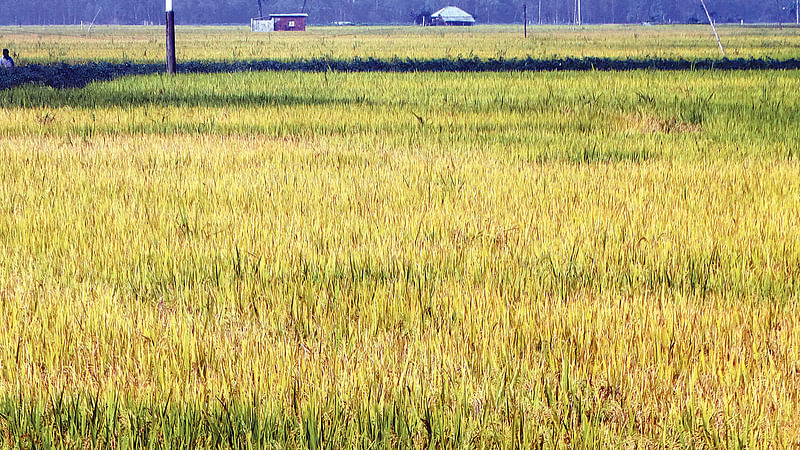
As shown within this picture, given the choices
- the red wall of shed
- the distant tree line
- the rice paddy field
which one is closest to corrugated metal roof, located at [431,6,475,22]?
the distant tree line

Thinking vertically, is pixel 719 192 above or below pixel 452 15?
below

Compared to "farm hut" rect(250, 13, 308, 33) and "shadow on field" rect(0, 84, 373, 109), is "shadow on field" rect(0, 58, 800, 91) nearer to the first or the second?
"shadow on field" rect(0, 84, 373, 109)

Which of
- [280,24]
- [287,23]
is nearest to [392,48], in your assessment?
[280,24]

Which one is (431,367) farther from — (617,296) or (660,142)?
(660,142)

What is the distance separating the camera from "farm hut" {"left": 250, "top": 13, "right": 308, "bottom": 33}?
309ft

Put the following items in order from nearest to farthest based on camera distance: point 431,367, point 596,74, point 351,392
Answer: point 351,392 → point 431,367 → point 596,74

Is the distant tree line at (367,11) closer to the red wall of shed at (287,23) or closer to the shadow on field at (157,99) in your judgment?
the red wall of shed at (287,23)

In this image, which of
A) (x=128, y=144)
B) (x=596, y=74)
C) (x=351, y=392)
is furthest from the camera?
(x=596, y=74)

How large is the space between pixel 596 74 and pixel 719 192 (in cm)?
1314

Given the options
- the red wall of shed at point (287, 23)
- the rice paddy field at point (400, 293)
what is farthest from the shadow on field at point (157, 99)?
the red wall of shed at point (287, 23)

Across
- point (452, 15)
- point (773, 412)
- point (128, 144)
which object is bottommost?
point (773, 412)

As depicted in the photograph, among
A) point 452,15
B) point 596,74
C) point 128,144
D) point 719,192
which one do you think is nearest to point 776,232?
point 719,192

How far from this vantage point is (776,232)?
510 cm

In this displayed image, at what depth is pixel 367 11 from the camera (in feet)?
570
